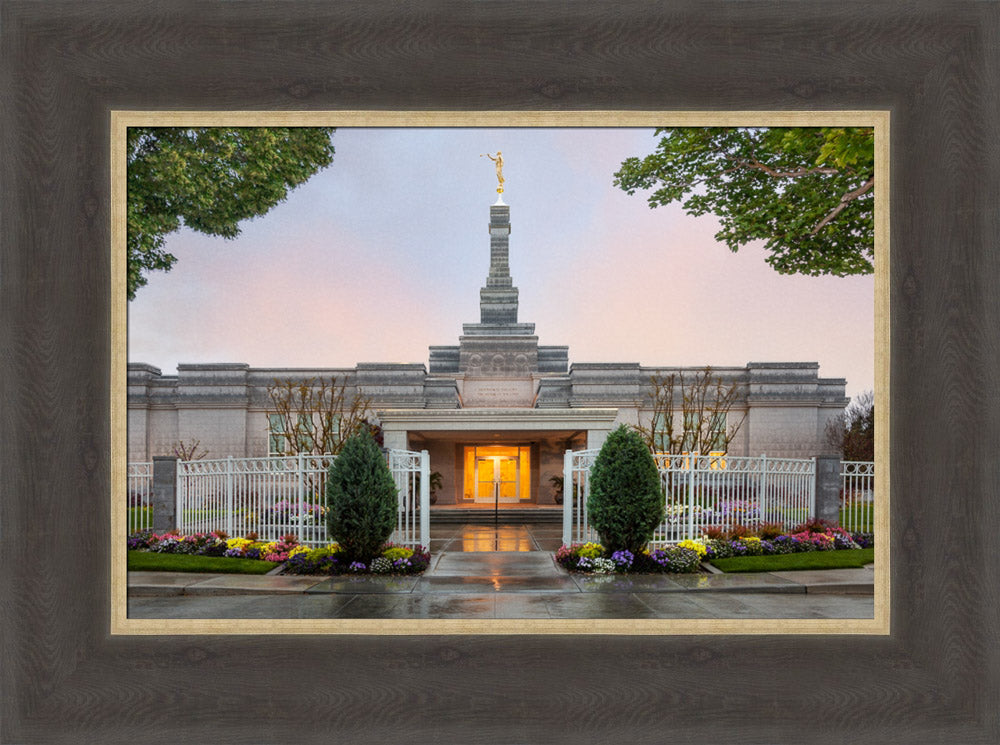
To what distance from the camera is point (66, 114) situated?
4883mm

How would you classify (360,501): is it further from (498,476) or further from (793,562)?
(498,476)

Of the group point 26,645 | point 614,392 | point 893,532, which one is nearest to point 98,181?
point 26,645

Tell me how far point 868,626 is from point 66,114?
7.16 m

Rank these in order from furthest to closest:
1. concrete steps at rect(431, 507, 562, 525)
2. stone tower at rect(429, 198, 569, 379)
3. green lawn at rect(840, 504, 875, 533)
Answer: stone tower at rect(429, 198, 569, 379), concrete steps at rect(431, 507, 562, 525), green lawn at rect(840, 504, 875, 533)

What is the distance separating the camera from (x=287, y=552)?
10.5 meters

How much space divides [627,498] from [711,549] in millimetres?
1985

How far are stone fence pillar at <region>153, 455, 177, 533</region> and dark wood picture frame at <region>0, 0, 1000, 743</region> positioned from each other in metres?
7.35

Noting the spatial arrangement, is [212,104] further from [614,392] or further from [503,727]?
[614,392]

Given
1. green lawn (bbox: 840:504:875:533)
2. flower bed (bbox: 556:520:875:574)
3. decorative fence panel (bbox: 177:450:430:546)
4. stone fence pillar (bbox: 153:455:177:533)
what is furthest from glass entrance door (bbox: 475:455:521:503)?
stone fence pillar (bbox: 153:455:177:533)

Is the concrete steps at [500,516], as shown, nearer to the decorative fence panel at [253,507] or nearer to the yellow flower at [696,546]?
the decorative fence panel at [253,507]

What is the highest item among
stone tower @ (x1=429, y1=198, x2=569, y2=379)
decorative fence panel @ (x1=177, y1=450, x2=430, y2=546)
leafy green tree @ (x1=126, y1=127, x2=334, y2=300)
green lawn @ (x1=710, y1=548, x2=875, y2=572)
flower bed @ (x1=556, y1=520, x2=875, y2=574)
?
leafy green tree @ (x1=126, y1=127, x2=334, y2=300)

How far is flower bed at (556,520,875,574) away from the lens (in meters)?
9.48

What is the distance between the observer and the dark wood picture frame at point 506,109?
466cm

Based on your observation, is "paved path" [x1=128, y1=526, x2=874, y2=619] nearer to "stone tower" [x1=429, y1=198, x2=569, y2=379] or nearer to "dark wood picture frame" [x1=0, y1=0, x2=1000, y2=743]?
"dark wood picture frame" [x1=0, y1=0, x2=1000, y2=743]
